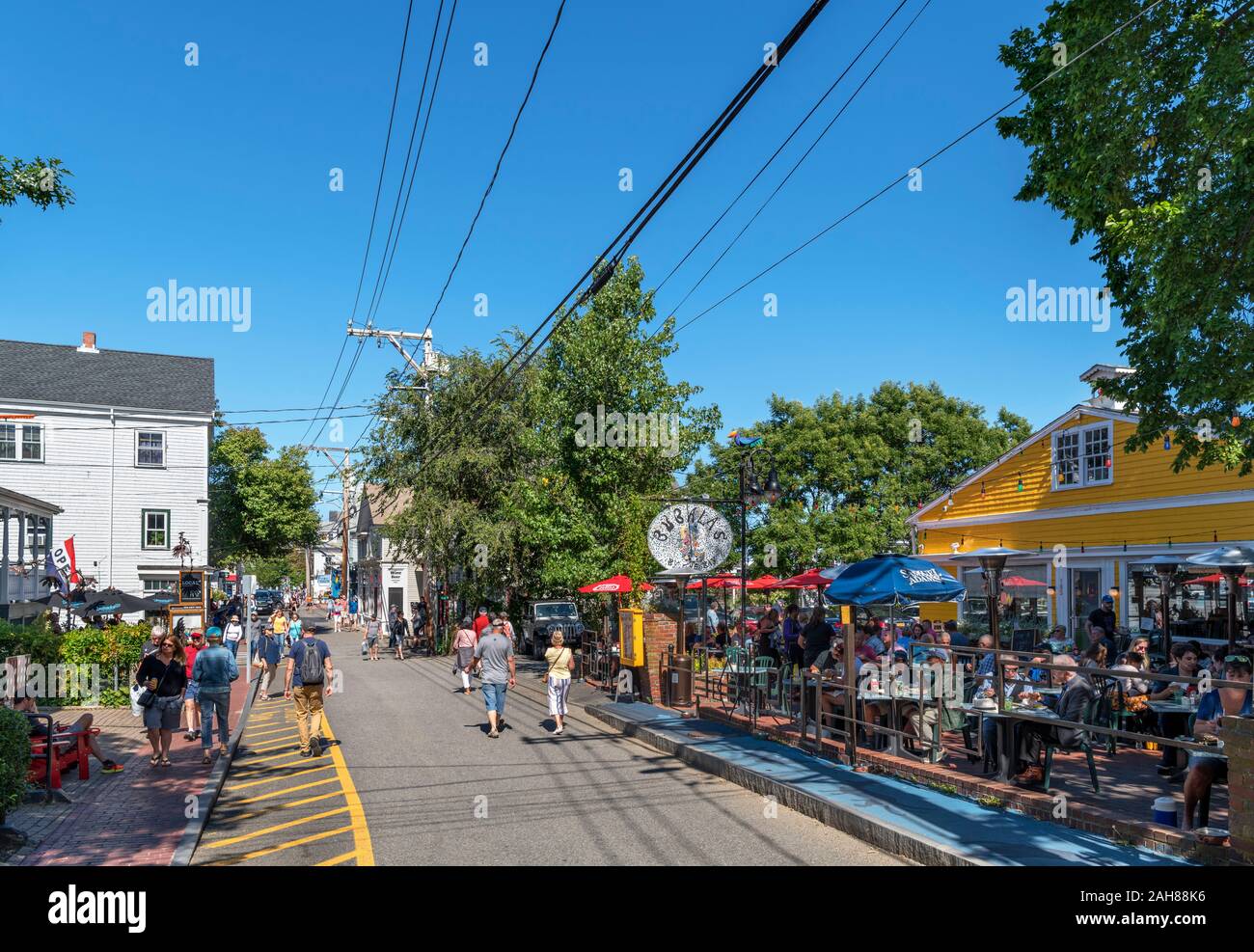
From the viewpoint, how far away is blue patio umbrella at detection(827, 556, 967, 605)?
453 inches

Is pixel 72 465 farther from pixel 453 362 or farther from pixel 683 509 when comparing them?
pixel 683 509

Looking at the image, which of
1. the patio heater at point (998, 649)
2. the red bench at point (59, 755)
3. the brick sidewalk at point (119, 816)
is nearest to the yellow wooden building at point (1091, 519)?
the patio heater at point (998, 649)

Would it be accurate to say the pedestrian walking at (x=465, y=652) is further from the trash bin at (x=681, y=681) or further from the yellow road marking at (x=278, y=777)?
the yellow road marking at (x=278, y=777)

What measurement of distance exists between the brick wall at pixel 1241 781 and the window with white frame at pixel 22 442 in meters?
38.9

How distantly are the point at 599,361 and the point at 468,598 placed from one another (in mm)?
13223

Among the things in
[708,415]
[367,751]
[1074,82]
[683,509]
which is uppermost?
[1074,82]

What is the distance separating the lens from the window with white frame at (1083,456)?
22328 mm

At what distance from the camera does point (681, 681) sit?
56.5 ft

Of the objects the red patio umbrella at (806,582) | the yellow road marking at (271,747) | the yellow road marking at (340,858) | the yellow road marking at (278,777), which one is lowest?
the yellow road marking at (271,747)

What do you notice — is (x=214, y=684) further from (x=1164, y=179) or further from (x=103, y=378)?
(x=103, y=378)

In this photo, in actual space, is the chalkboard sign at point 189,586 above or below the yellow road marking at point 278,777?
above

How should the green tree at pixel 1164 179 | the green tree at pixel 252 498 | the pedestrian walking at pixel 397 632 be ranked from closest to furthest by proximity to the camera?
the green tree at pixel 1164 179 < the pedestrian walking at pixel 397 632 < the green tree at pixel 252 498

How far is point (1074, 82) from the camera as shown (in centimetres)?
1176
